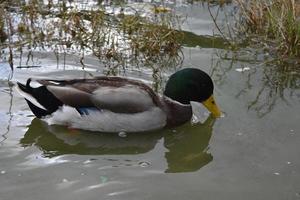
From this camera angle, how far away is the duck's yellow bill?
558 cm

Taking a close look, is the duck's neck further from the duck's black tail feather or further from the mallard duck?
the duck's black tail feather

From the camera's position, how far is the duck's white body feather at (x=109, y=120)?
16.8 ft

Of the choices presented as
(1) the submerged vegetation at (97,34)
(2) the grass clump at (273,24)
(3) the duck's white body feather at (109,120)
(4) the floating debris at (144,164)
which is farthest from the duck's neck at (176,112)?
(2) the grass clump at (273,24)

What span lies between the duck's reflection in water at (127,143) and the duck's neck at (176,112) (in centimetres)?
8

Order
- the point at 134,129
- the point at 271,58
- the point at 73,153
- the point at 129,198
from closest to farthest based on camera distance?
the point at 129,198 → the point at 73,153 → the point at 134,129 → the point at 271,58

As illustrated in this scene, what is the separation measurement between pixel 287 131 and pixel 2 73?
2897mm

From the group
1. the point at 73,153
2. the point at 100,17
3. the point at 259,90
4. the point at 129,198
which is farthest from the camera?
the point at 100,17

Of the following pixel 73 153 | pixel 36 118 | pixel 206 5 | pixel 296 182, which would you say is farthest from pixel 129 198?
pixel 206 5

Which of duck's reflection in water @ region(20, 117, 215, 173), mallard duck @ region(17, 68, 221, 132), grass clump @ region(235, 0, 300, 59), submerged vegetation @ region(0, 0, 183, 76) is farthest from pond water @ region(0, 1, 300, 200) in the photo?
grass clump @ region(235, 0, 300, 59)

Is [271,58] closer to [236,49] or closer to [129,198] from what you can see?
[236,49]

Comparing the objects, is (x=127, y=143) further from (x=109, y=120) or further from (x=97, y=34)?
(x=97, y=34)

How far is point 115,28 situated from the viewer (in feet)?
25.7

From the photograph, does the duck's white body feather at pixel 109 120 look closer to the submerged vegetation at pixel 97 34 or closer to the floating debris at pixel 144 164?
the floating debris at pixel 144 164

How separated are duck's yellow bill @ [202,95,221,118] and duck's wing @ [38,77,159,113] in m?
0.60
